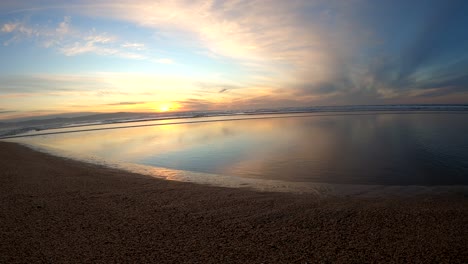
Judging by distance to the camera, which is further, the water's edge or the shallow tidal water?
the shallow tidal water

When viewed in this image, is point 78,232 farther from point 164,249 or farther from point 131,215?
point 164,249

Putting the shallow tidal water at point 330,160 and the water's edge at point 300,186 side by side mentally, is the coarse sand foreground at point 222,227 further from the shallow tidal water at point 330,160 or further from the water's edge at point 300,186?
the shallow tidal water at point 330,160

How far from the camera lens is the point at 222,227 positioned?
505cm

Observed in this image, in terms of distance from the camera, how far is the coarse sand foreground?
157 inches

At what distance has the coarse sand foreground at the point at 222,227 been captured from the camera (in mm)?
4000

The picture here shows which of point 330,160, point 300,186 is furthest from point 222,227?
point 330,160

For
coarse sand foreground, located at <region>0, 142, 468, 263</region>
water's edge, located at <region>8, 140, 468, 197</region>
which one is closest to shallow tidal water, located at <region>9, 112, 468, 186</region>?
water's edge, located at <region>8, 140, 468, 197</region>

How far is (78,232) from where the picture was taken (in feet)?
16.0

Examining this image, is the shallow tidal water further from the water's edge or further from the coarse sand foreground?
the coarse sand foreground

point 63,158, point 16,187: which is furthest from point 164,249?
point 63,158

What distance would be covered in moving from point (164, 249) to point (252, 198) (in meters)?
3.07

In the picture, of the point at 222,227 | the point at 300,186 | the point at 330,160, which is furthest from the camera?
the point at 330,160

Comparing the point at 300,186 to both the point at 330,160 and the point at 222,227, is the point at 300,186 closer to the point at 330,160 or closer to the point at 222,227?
the point at 222,227

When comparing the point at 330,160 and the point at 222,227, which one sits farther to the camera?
the point at 330,160
